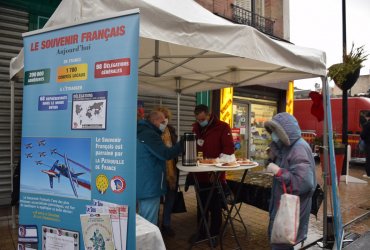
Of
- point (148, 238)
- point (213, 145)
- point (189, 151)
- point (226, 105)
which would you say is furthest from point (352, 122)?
point (148, 238)

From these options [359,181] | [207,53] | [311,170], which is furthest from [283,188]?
[359,181]

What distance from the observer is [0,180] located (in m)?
5.66

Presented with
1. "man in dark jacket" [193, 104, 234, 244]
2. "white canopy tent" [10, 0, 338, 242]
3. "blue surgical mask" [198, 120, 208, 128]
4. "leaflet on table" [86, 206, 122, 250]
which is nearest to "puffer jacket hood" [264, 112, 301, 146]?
"white canopy tent" [10, 0, 338, 242]

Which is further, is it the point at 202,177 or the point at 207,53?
the point at 202,177

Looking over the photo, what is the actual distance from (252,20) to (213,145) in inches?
298

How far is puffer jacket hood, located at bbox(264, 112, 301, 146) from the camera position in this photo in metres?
3.13

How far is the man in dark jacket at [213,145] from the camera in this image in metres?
4.57

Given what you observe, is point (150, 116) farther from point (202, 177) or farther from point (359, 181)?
point (359, 181)

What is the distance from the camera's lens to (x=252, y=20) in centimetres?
1095

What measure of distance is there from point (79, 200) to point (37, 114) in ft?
2.57

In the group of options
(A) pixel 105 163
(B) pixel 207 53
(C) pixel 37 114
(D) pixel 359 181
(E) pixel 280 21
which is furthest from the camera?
(E) pixel 280 21

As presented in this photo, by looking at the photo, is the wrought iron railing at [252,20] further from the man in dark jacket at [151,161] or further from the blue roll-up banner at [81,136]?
the blue roll-up banner at [81,136]

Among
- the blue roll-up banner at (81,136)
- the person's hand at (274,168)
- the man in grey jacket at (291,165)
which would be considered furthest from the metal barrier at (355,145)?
the blue roll-up banner at (81,136)

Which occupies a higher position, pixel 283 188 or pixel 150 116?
pixel 150 116
